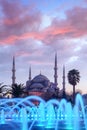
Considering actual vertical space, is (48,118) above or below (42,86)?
A: below

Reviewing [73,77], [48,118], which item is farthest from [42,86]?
[48,118]

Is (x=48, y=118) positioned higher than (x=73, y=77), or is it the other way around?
(x=73, y=77)

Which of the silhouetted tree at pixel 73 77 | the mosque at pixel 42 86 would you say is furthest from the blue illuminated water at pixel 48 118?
the mosque at pixel 42 86

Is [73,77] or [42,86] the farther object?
[42,86]

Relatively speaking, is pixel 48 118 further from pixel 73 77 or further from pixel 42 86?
pixel 42 86

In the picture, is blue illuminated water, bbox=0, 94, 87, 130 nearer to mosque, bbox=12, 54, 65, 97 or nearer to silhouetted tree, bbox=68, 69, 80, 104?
silhouetted tree, bbox=68, 69, 80, 104

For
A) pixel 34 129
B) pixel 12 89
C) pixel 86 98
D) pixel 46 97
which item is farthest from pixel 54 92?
pixel 34 129

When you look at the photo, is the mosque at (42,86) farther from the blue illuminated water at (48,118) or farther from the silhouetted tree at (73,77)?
the blue illuminated water at (48,118)

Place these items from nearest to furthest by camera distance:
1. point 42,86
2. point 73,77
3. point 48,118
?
1. point 48,118
2. point 73,77
3. point 42,86

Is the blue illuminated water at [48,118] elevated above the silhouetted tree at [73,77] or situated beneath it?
situated beneath

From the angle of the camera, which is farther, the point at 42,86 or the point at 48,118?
the point at 42,86

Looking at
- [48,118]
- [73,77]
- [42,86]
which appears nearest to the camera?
Result: [48,118]

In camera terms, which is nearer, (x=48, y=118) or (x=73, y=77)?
(x=48, y=118)

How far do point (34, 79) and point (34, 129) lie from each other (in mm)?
67286
